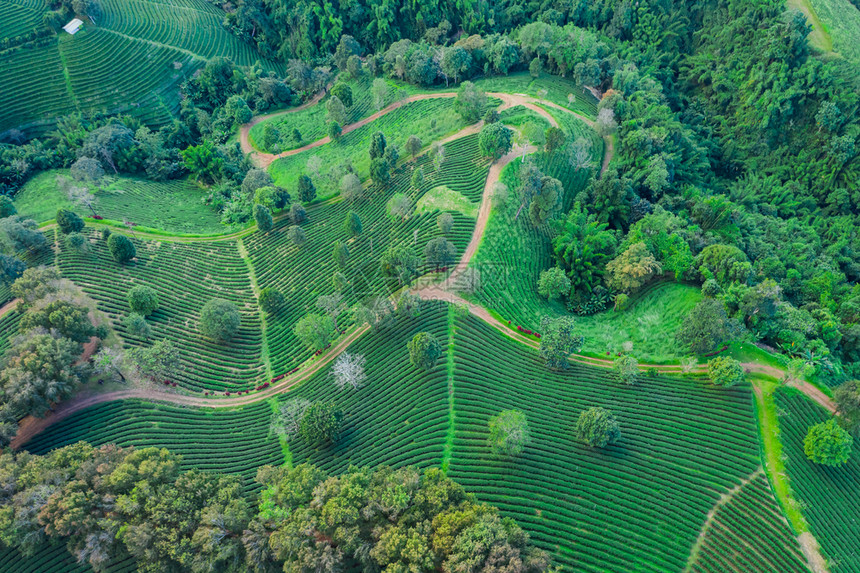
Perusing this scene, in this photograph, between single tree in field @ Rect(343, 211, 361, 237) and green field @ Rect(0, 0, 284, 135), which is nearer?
single tree in field @ Rect(343, 211, 361, 237)

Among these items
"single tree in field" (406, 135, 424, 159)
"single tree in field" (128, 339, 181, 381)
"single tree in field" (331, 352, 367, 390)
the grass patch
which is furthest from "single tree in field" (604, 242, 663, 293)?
"single tree in field" (128, 339, 181, 381)

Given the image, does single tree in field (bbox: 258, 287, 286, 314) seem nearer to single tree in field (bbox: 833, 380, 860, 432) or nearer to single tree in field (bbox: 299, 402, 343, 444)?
single tree in field (bbox: 299, 402, 343, 444)

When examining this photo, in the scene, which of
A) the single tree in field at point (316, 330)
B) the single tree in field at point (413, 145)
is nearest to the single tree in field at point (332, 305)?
the single tree in field at point (316, 330)

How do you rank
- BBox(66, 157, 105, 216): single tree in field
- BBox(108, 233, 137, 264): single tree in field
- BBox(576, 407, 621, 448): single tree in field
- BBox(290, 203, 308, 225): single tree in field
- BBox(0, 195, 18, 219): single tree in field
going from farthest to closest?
BBox(290, 203, 308, 225): single tree in field, BBox(66, 157, 105, 216): single tree in field, BBox(0, 195, 18, 219): single tree in field, BBox(108, 233, 137, 264): single tree in field, BBox(576, 407, 621, 448): single tree in field

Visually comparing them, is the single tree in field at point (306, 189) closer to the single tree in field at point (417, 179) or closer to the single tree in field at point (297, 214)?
the single tree in field at point (297, 214)

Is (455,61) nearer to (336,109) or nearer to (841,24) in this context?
(336,109)

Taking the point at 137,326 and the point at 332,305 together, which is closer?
the point at 137,326

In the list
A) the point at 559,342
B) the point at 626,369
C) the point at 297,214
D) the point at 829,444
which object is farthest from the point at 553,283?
the point at 297,214
